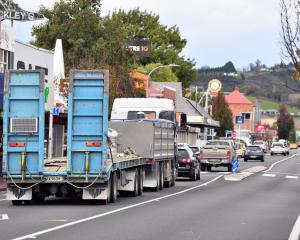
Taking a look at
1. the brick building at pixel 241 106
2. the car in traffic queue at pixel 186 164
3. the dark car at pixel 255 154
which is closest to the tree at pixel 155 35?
the dark car at pixel 255 154

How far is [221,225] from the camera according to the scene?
54.5 feet

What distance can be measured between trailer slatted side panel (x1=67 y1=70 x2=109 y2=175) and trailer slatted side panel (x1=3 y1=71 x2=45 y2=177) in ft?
2.66

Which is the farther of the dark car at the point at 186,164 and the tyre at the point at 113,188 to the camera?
the dark car at the point at 186,164

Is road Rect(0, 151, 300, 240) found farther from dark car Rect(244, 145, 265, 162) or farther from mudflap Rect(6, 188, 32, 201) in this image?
dark car Rect(244, 145, 265, 162)

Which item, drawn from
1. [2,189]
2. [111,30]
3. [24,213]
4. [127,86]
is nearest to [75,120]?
[24,213]

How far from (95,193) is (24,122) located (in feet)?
8.87

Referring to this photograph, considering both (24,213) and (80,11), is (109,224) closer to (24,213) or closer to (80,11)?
(24,213)

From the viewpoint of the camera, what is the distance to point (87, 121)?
2158 cm

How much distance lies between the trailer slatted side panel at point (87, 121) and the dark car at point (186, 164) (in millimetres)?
15790

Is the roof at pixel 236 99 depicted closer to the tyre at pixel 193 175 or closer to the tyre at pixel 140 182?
the tyre at pixel 193 175

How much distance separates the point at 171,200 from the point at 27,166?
486 centimetres

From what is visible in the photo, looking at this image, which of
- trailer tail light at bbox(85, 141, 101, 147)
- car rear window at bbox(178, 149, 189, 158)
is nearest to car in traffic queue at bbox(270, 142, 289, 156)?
car rear window at bbox(178, 149, 189, 158)

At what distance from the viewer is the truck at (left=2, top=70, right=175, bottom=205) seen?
2120 centimetres

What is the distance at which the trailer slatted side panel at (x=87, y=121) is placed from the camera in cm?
2128
